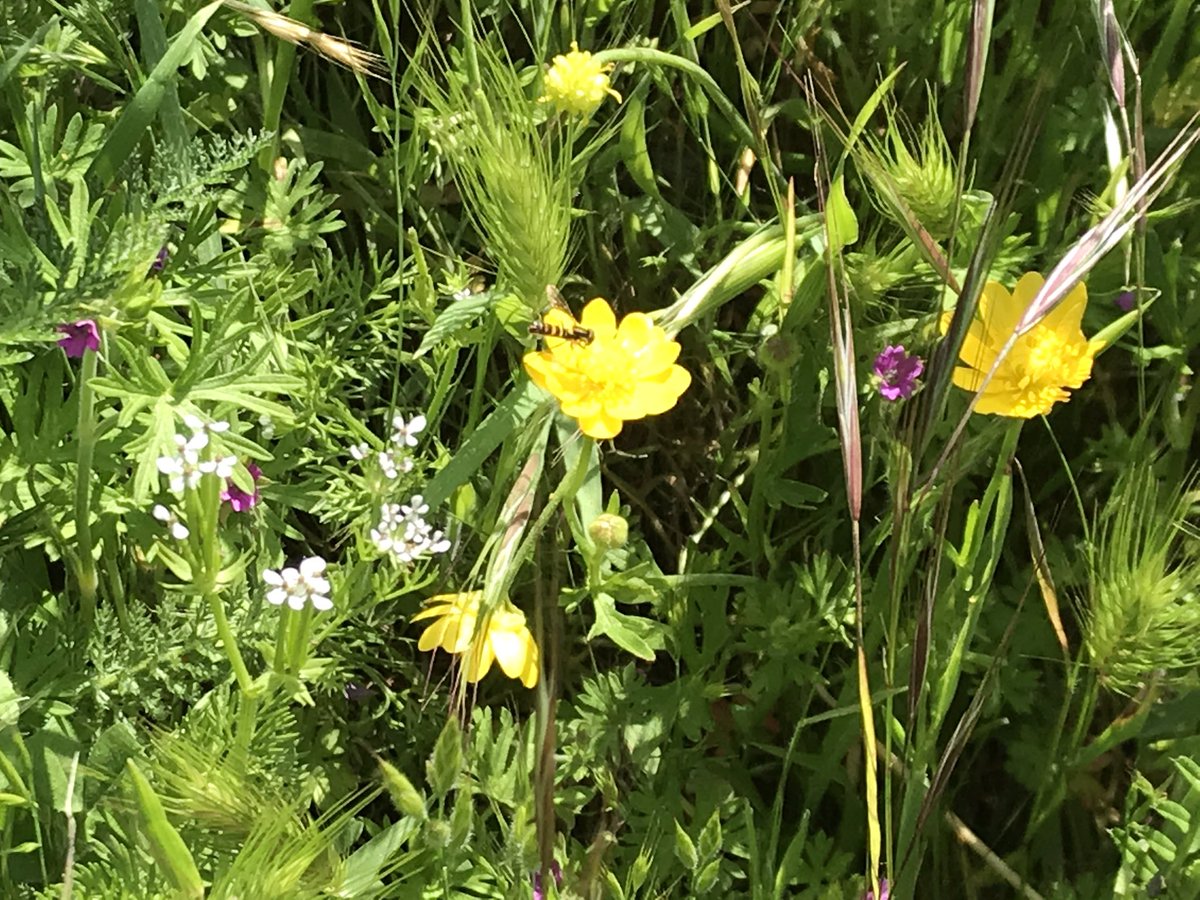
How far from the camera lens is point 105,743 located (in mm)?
849

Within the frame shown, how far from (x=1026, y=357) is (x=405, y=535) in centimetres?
47

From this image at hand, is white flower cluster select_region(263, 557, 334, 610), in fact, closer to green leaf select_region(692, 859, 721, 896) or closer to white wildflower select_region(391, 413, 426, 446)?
white wildflower select_region(391, 413, 426, 446)

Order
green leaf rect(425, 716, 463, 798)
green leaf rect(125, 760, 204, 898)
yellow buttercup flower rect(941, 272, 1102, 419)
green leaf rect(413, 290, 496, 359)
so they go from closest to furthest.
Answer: green leaf rect(125, 760, 204, 898) < green leaf rect(425, 716, 463, 798) < yellow buttercup flower rect(941, 272, 1102, 419) < green leaf rect(413, 290, 496, 359)

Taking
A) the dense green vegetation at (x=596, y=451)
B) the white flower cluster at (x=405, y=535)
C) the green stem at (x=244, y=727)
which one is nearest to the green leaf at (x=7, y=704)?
the dense green vegetation at (x=596, y=451)

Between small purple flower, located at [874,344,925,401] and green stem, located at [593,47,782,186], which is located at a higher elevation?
green stem, located at [593,47,782,186]

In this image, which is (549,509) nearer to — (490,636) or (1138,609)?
(490,636)

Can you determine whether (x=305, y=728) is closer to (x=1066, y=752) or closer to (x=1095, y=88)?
(x=1066, y=752)

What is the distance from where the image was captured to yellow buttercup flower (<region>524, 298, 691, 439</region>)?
2.52 ft

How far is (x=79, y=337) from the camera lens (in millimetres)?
814

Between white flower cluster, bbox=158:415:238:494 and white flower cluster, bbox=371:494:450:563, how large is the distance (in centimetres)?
14

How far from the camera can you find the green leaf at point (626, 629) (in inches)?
35.9

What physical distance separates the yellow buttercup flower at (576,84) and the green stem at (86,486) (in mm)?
391

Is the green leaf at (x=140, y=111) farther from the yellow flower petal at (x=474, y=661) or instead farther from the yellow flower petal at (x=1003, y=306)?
the yellow flower petal at (x=1003, y=306)

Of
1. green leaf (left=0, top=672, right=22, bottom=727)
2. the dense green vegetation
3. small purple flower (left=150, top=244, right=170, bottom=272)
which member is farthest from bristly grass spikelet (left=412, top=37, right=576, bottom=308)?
green leaf (left=0, top=672, right=22, bottom=727)
